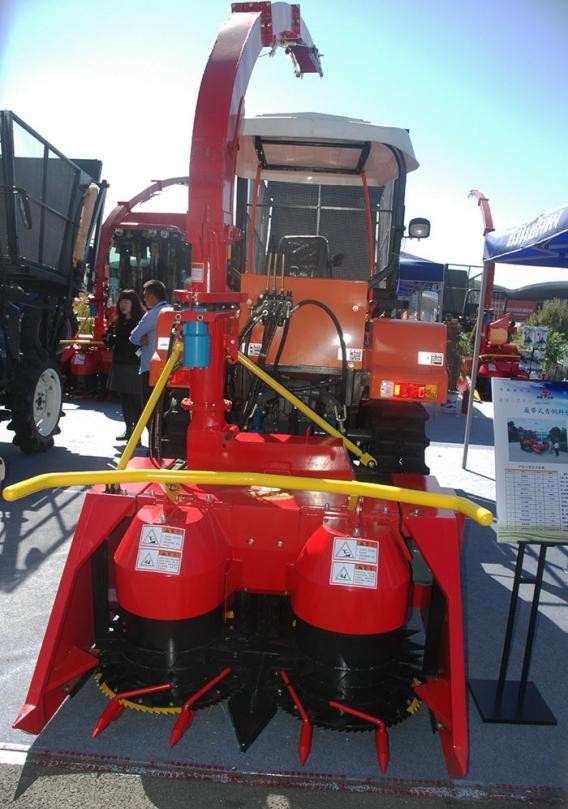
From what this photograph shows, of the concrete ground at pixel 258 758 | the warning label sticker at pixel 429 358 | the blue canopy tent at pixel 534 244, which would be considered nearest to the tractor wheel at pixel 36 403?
the concrete ground at pixel 258 758

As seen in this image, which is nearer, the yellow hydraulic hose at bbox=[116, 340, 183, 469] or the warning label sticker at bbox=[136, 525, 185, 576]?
the warning label sticker at bbox=[136, 525, 185, 576]

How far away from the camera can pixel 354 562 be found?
2176 mm

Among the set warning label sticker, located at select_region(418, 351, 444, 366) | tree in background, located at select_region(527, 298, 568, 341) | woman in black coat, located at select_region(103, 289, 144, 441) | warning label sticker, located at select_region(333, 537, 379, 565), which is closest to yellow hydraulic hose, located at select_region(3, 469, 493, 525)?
warning label sticker, located at select_region(333, 537, 379, 565)

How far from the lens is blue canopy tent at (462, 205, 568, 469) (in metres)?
3.73

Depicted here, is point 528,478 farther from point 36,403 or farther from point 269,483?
point 36,403

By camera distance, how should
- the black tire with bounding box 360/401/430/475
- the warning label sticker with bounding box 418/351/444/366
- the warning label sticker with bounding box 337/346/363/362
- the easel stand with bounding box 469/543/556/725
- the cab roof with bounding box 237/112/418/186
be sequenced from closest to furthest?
the easel stand with bounding box 469/543/556/725 → the cab roof with bounding box 237/112/418/186 → the warning label sticker with bounding box 418/351/444/366 → the warning label sticker with bounding box 337/346/363/362 → the black tire with bounding box 360/401/430/475

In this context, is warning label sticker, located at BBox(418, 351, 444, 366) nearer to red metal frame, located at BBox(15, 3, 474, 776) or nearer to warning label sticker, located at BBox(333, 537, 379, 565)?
red metal frame, located at BBox(15, 3, 474, 776)

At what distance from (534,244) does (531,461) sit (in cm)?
224

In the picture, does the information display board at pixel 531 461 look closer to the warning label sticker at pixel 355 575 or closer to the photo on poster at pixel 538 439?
the photo on poster at pixel 538 439

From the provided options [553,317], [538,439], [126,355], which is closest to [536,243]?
[538,439]

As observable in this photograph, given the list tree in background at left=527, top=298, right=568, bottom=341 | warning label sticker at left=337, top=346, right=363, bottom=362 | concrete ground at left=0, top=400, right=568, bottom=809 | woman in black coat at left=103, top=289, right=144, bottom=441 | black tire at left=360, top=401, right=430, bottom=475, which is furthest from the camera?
tree in background at left=527, top=298, right=568, bottom=341

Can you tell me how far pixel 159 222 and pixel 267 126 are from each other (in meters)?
8.98

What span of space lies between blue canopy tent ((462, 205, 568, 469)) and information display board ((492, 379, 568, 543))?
157 centimetres

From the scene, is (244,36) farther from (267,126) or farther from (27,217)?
(27,217)
